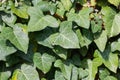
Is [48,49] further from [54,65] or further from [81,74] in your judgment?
[81,74]

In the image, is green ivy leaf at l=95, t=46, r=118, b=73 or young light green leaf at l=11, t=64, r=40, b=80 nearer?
young light green leaf at l=11, t=64, r=40, b=80

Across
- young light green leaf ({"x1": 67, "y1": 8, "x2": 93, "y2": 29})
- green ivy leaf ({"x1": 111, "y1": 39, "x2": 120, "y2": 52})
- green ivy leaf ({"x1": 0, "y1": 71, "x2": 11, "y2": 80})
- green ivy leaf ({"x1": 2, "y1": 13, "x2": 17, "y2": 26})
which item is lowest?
green ivy leaf ({"x1": 0, "y1": 71, "x2": 11, "y2": 80})

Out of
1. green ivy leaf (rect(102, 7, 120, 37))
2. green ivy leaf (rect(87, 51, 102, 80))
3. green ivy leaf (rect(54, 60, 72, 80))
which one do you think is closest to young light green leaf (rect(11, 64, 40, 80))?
green ivy leaf (rect(54, 60, 72, 80))

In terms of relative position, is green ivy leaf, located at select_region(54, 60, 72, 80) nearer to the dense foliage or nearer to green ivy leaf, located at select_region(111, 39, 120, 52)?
the dense foliage

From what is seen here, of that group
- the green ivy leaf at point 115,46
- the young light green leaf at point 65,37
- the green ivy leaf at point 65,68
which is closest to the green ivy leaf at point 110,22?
the green ivy leaf at point 115,46

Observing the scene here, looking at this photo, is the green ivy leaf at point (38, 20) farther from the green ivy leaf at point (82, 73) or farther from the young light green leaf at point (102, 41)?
the green ivy leaf at point (82, 73)

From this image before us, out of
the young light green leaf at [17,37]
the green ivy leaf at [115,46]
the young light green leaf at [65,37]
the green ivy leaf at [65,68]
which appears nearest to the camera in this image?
the young light green leaf at [17,37]
